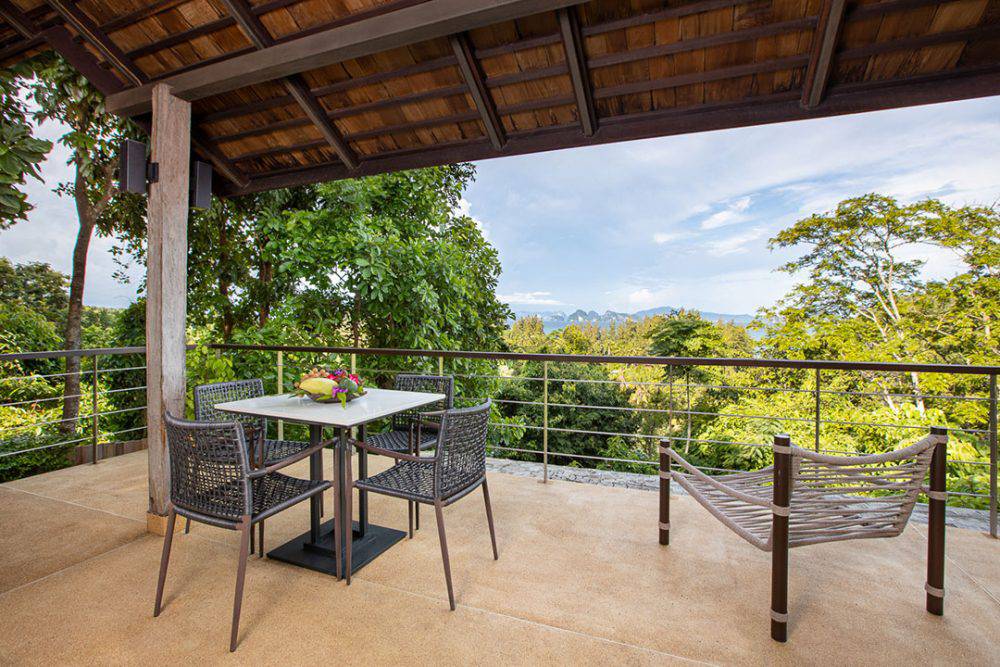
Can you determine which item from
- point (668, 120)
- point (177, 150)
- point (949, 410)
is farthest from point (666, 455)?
point (949, 410)

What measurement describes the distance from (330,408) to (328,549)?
2.26 ft

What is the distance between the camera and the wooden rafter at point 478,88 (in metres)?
2.33

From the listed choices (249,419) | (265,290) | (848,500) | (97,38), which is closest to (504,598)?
(848,500)

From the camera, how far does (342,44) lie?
2248 millimetres

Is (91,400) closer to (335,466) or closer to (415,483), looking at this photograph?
(335,466)

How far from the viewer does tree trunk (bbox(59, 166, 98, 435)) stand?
6.25 metres

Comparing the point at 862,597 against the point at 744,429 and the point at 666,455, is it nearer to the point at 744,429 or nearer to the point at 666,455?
the point at 666,455

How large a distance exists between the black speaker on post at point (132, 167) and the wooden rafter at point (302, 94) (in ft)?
2.80

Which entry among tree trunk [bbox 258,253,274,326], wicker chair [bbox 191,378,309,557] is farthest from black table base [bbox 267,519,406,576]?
tree trunk [bbox 258,253,274,326]

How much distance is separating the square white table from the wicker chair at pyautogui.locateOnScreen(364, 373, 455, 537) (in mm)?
200

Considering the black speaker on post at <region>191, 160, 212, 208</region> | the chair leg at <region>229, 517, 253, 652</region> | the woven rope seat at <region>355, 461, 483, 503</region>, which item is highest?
the black speaker on post at <region>191, 160, 212, 208</region>

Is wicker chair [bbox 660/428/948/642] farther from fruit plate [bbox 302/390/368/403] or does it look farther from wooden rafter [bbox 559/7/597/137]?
fruit plate [bbox 302/390/368/403]

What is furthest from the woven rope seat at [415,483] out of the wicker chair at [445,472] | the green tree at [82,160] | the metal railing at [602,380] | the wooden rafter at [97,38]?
the green tree at [82,160]

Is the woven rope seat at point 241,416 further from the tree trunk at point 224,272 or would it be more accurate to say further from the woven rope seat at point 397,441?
the tree trunk at point 224,272
